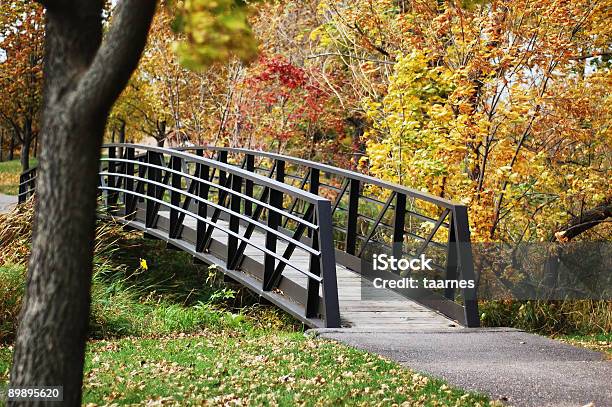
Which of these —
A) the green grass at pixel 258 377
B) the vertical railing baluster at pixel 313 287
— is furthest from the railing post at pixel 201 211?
the green grass at pixel 258 377

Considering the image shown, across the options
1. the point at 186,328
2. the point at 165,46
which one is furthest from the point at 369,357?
the point at 165,46

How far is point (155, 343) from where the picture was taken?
8.46 metres

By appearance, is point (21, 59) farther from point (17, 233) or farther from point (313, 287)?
point (313, 287)

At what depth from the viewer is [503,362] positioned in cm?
693

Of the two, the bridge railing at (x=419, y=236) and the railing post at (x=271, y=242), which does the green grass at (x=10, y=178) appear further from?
the railing post at (x=271, y=242)

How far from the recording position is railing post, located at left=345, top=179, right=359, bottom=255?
10812mm

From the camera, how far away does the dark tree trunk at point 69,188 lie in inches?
161

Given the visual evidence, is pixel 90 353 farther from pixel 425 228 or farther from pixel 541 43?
pixel 541 43

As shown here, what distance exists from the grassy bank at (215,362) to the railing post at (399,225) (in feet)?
5.07

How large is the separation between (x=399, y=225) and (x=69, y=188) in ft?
20.8

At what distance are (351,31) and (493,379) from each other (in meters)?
8.94

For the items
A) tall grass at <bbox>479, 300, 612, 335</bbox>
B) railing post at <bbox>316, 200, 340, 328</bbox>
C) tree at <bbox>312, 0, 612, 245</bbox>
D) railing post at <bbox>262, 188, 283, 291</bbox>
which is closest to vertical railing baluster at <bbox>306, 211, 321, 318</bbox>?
railing post at <bbox>316, 200, 340, 328</bbox>

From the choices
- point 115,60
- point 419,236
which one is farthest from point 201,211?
point 115,60

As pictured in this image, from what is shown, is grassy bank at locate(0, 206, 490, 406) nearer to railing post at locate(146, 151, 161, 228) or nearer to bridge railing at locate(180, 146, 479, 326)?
bridge railing at locate(180, 146, 479, 326)
